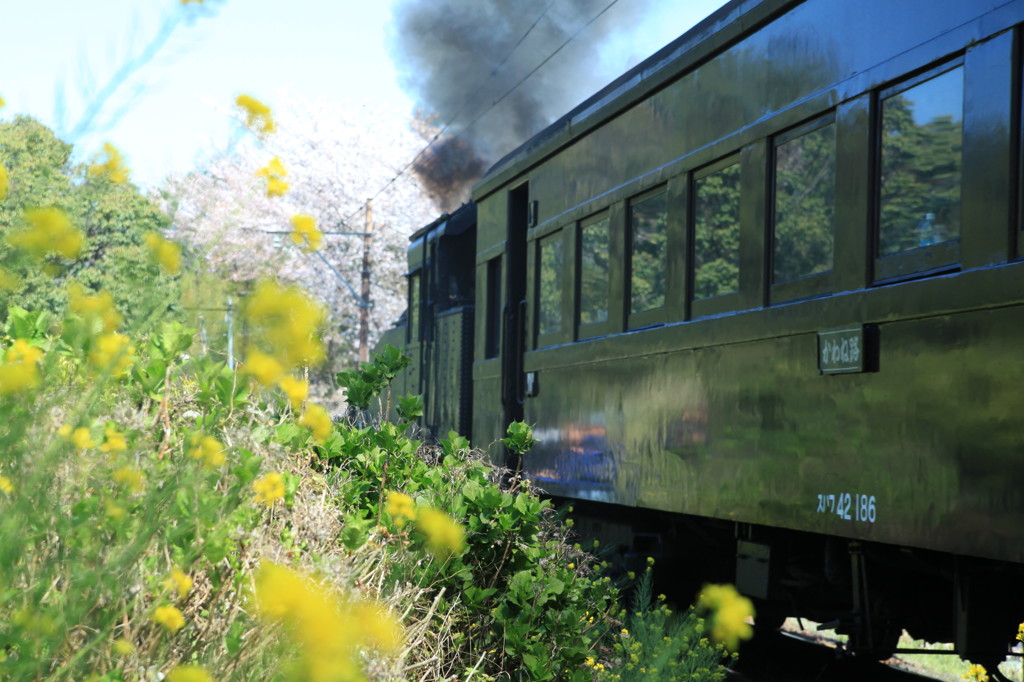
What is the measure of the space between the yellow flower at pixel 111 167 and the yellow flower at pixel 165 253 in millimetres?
217

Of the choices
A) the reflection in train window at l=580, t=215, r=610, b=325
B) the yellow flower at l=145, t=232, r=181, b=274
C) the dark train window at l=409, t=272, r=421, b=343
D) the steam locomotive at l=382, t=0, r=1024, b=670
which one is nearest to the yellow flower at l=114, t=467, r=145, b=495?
the yellow flower at l=145, t=232, r=181, b=274

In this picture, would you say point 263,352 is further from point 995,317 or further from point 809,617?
point 809,617

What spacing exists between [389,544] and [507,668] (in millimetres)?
612

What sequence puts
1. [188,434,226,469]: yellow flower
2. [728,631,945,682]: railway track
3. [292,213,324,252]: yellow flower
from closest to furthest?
[188,434,226,469]: yellow flower → [292,213,324,252]: yellow flower → [728,631,945,682]: railway track

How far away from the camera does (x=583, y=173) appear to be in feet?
25.8

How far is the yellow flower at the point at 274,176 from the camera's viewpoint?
2710 millimetres

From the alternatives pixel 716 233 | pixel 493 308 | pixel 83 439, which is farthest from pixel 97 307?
pixel 493 308

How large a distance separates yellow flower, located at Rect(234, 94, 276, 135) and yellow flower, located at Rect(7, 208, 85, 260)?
0.42 m

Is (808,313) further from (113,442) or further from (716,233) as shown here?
(113,442)

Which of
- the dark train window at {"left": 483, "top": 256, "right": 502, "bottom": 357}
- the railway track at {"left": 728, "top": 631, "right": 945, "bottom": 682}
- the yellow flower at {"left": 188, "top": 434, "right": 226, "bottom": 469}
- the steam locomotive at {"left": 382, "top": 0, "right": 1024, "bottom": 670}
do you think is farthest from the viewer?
the dark train window at {"left": 483, "top": 256, "right": 502, "bottom": 357}

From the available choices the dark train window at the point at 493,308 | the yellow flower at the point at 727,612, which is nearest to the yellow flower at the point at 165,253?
the yellow flower at the point at 727,612

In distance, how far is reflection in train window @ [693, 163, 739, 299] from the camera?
583 cm

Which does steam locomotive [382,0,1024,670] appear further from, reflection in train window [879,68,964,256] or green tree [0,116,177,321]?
green tree [0,116,177,321]

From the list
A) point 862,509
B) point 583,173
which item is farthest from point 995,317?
point 583,173
